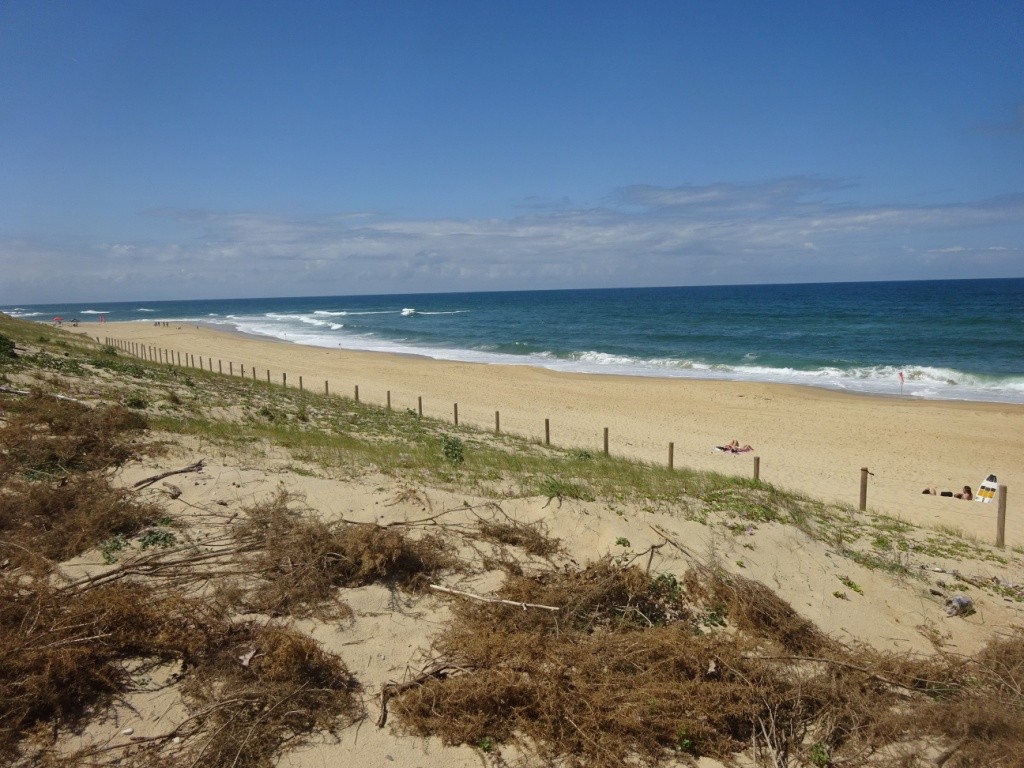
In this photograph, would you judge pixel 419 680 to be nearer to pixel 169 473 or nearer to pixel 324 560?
pixel 324 560

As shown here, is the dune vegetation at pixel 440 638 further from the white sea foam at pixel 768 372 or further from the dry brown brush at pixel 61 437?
the white sea foam at pixel 768 372

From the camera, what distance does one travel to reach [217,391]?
1983 cm

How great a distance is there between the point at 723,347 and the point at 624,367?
12.2 m

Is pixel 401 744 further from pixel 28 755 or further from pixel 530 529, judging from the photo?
pixel 530 529

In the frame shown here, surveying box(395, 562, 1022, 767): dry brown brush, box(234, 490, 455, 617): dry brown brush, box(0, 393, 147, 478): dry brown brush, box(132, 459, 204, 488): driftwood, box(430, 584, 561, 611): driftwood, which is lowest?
box(395, 562, 1022, 767): dry brown brush

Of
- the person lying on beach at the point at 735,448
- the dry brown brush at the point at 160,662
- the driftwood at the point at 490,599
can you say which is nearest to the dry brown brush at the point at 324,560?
the driftwood at the point at 490,599

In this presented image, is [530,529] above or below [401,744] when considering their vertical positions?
above

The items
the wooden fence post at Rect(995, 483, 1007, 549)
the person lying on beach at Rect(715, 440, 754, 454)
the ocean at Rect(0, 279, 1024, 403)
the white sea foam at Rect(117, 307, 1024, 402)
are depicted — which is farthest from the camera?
the ocean at Rect(0, 279, 1024, 403)

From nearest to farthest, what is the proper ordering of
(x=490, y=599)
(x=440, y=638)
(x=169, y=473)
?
(x=440, y=638)
(x=490, y=599)
(x=169, y=473)

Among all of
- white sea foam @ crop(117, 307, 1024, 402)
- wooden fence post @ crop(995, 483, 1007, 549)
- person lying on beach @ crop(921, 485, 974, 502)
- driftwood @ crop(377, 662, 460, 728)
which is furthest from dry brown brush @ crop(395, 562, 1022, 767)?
white sea foam @ crop(117, 307, 1024, 402)

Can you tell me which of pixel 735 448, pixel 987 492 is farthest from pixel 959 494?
pixel 735 448

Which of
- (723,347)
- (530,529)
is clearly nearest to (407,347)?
(723,347)

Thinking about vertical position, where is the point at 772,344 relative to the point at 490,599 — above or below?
below

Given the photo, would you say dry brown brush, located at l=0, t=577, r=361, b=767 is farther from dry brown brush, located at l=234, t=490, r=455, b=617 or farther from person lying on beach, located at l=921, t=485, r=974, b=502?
person lying on beach, located at l=921, t=485, r=974, b=502
